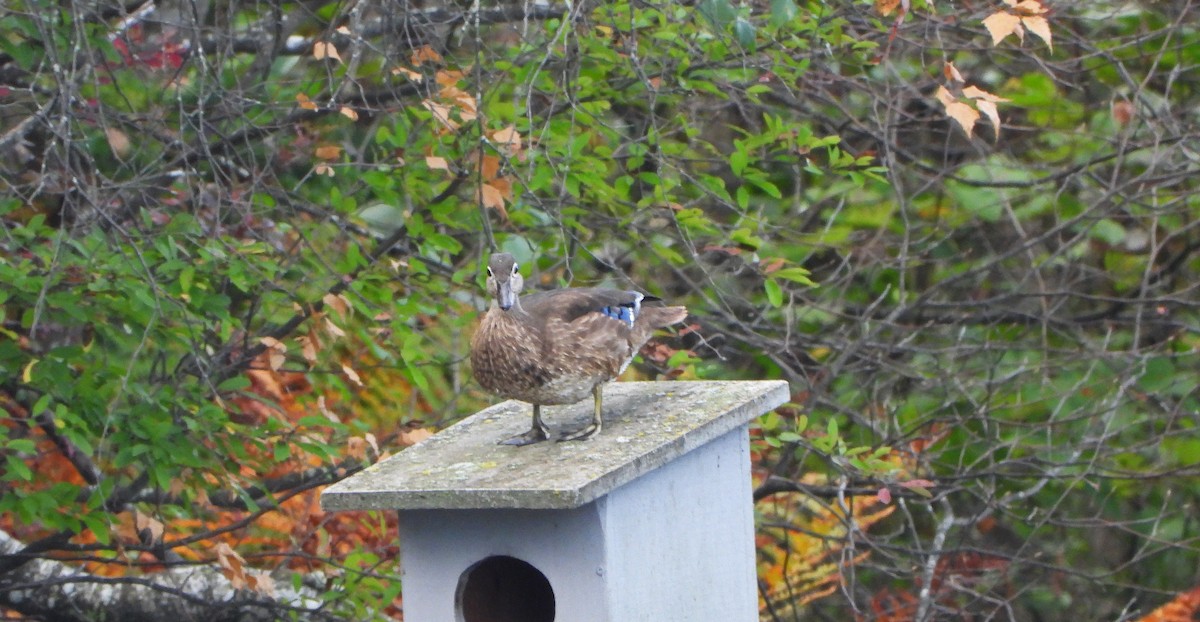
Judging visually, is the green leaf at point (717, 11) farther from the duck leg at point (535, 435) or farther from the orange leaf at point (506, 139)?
the duck leg at point (535, 435)

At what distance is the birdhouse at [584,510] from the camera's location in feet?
9.30

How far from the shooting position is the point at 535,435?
317 cm

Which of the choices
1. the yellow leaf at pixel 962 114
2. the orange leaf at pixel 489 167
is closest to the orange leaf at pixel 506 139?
the orange leaf at pixel 489 167

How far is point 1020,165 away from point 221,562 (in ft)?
11.7

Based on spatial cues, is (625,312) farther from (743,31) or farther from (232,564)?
(232,564)

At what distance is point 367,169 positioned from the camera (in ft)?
15.6

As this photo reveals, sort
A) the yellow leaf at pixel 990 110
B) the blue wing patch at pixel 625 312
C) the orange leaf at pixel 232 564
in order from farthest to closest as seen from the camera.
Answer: the orange leaf at pixel 232 564 < the yellow leaf at pixel 990 110 < the blue wing patch at pixel 625 312

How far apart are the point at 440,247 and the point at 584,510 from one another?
162 centimetres

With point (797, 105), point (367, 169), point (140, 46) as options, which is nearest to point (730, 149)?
point (797, 105)

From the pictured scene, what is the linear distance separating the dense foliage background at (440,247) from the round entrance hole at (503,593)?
79cm

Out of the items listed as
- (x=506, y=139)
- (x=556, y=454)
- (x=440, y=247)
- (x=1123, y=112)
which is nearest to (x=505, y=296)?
(x=556, y=454)

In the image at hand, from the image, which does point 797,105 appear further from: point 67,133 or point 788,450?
point 67,133

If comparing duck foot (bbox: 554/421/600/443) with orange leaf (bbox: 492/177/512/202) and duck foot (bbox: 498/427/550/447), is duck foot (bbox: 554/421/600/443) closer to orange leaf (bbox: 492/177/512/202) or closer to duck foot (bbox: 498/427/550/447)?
duck foot (bbox: 498/427/550/447)

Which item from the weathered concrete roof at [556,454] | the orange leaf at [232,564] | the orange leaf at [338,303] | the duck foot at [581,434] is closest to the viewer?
the weathered concrete roof at [556,454]
